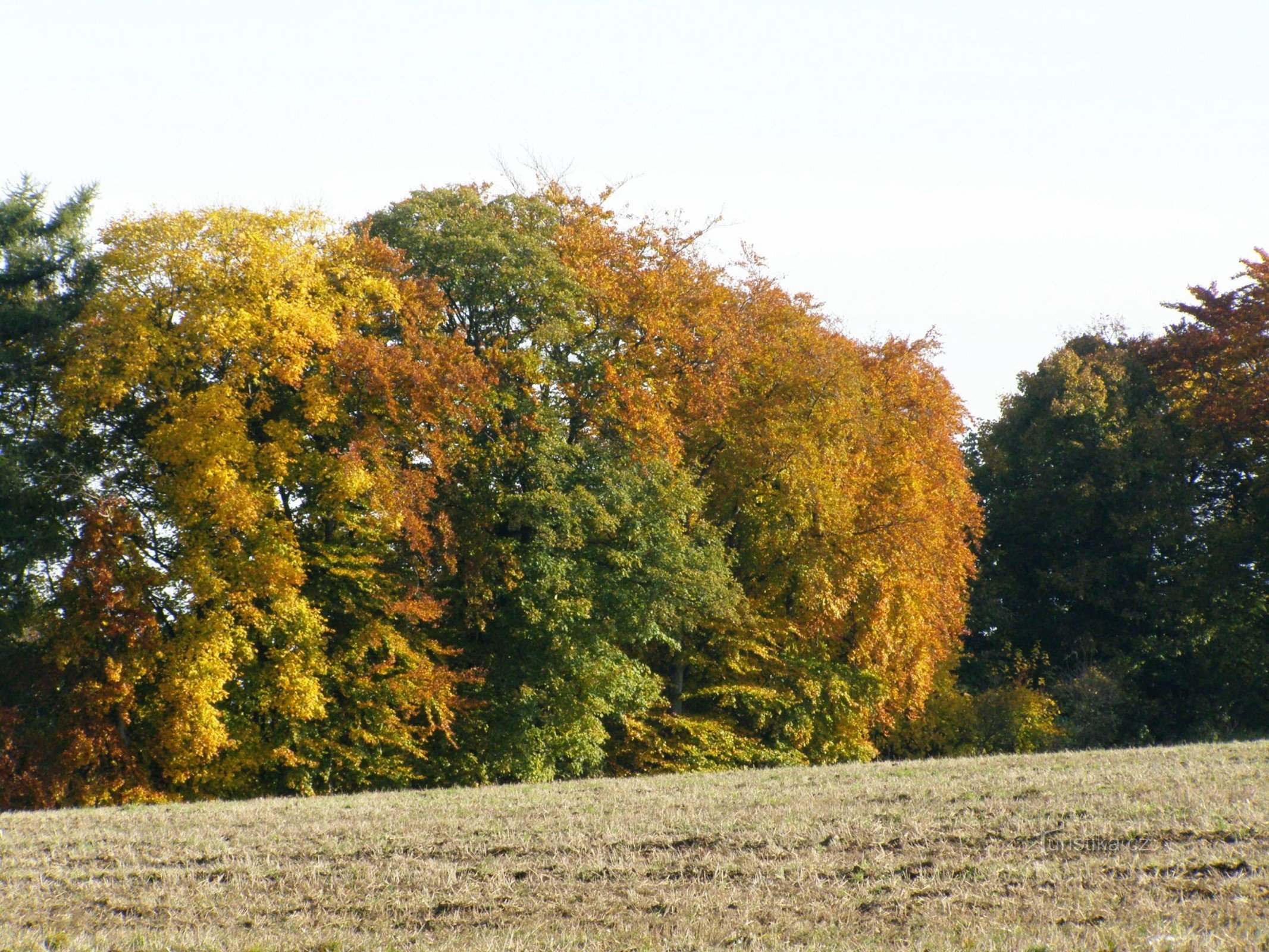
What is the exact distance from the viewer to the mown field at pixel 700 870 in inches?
388

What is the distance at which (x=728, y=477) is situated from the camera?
1319 inches

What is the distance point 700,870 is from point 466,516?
17.8m

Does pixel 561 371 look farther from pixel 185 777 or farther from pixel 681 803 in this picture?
pixel 681 803

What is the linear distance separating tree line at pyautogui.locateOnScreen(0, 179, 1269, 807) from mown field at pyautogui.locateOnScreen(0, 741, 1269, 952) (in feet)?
29.3

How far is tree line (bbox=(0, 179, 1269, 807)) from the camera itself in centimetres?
2617

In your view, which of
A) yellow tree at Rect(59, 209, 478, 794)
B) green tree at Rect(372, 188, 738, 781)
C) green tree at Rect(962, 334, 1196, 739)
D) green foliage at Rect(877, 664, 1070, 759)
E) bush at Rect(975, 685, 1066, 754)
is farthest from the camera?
green tree at Rect(962, 334, 1196, 739)

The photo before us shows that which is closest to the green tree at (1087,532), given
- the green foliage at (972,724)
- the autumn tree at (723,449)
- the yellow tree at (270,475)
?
the green foliage at (972,724)

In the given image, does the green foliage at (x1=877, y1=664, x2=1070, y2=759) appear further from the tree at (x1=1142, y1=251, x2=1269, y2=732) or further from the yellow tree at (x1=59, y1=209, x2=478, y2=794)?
the yellow tree at (x1=59, y1=209, x2=478, y2=794)

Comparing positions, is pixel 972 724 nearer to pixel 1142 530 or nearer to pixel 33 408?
pixel 1142 530

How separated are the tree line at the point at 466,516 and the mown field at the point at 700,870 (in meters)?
8.94

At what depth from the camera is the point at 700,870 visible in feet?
40.1

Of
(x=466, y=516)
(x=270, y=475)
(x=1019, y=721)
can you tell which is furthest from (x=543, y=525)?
(x=1019, y=721)

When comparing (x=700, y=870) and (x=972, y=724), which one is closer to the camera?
(x=700, y=870)

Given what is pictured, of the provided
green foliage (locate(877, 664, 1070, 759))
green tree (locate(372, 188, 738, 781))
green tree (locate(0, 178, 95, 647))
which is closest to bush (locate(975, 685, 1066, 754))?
green foliage (locate(877, 664, 1070, 759))
